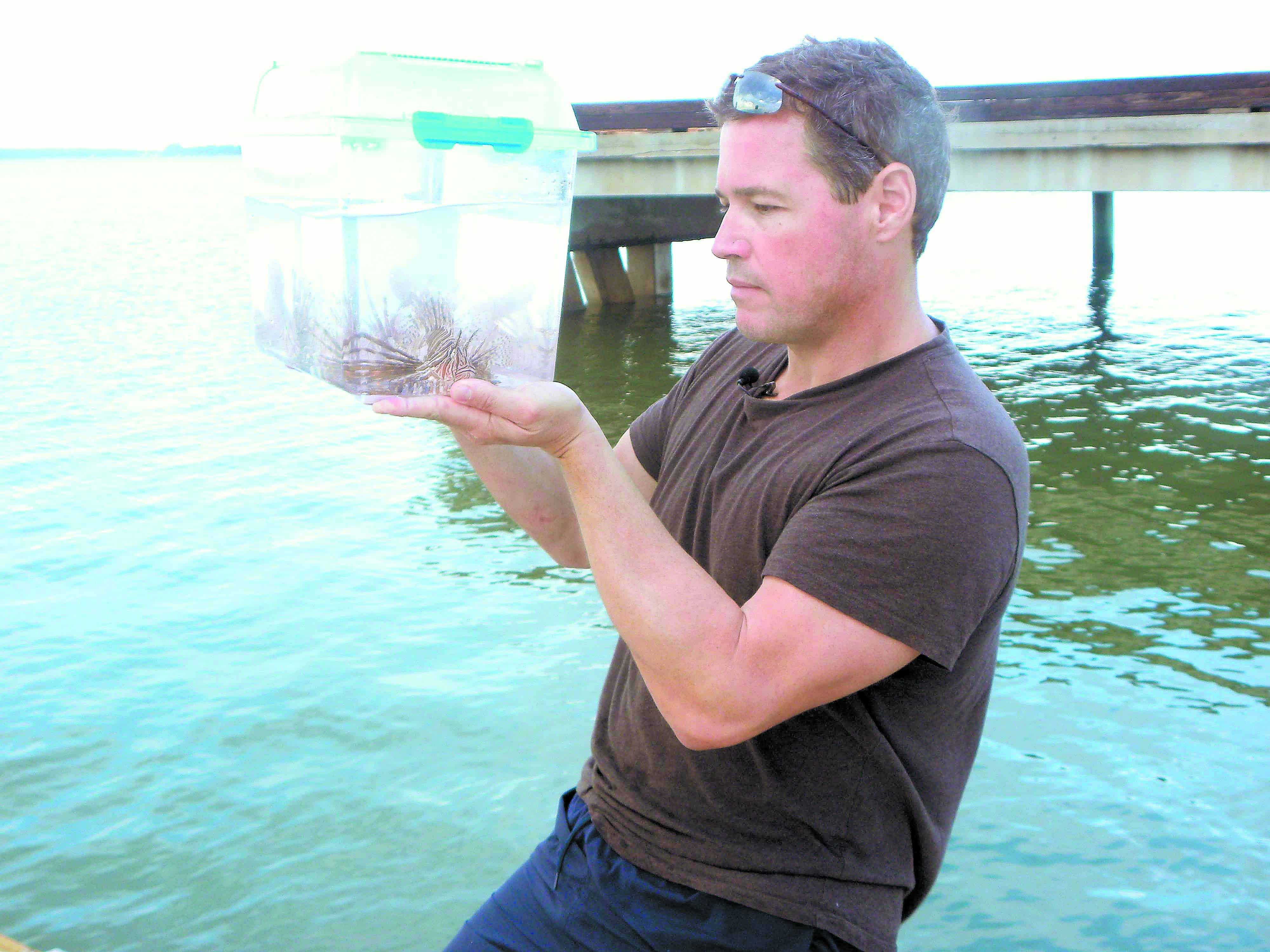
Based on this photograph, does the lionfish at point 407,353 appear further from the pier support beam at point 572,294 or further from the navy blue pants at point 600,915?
the pier support beam at point 572,294

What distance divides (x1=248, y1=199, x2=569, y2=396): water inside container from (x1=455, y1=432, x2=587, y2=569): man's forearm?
18cm

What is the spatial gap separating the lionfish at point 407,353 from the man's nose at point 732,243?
0.44 meters

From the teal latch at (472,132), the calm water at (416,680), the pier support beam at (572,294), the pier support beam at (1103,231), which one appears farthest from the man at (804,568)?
the pier support beam at (1103,231)

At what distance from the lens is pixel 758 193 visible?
1.76m

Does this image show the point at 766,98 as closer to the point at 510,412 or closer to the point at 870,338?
the point at 870,338

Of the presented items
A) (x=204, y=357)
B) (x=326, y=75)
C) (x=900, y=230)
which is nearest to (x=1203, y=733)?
(x=900, y=230)

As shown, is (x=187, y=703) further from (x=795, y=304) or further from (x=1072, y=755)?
(x=795, y=304)

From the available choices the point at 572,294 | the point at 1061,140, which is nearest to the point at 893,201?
the point at 1061,140

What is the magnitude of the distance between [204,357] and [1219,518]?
36.1ft

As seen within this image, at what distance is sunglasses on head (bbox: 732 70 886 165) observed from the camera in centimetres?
172

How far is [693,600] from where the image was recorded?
159cm

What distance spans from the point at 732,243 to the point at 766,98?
0.21 metres

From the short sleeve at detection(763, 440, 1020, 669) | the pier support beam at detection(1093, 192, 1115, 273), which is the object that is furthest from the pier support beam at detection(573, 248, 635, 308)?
the short sleeve at detection(763, 440, 1020, 669)

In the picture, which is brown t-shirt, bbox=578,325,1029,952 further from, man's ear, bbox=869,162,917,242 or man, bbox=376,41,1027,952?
man's ear, bbox=869,162,917,242
